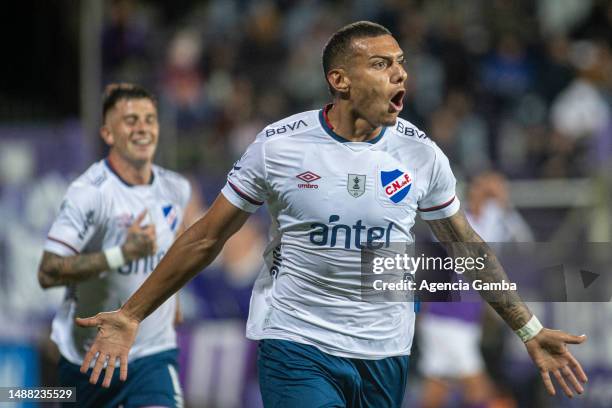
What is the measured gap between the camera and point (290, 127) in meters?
5.83

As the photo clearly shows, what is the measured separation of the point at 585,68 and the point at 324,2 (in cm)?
450

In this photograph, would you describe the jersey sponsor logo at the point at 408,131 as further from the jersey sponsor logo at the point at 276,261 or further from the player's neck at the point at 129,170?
the player's neck at the point at 129,170

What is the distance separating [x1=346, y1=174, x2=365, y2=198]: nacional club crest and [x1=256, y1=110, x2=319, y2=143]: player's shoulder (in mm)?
366

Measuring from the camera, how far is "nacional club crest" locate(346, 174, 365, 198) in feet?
18.7

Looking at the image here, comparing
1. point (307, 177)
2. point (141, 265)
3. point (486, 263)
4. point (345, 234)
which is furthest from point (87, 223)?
point (486, 263)

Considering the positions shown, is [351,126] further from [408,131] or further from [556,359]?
[556,359]

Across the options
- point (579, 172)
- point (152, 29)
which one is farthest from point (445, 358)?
point (152, 29)

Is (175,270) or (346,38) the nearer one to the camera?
(175,270)

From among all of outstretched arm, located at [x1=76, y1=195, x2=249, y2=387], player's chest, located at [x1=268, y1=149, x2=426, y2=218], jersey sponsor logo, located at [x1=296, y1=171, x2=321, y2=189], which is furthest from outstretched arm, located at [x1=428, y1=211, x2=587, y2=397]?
outstretched arm, located at [x1=76, y1=195, x2=249, y2=387]

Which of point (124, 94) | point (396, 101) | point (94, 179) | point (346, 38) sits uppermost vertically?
point (124, 94)

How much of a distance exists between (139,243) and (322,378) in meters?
1.98

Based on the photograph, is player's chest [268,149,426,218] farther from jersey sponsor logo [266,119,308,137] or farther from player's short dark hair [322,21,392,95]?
player's short dark hair [322,21,392,95]

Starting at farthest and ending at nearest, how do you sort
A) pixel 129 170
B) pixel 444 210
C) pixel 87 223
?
pixel 129 170 < pixel 87 223 < pixel 444 210

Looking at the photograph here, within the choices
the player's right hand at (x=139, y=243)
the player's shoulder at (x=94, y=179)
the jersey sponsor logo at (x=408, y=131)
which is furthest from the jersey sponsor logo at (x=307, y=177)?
the player's shoulder at (x=94, y=179)
